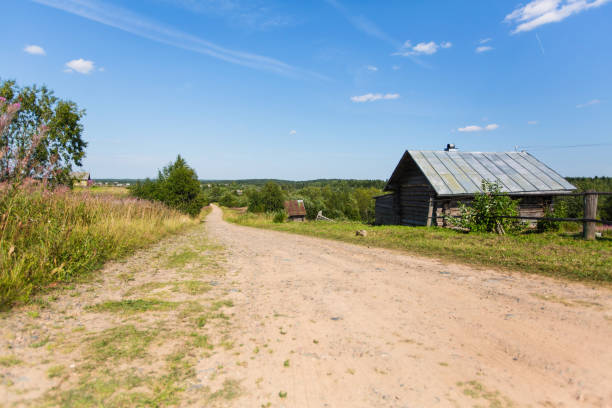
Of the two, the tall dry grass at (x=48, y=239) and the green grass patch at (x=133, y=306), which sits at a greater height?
the tall dry grass at (x=48, y=239)

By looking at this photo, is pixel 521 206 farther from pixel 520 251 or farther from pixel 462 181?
pixel 520 251

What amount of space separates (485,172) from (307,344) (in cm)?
1612

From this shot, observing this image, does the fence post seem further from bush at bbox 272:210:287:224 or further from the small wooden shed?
the small wooden shed

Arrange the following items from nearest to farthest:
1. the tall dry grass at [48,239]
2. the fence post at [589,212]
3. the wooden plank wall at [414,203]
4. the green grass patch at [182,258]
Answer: the tall dry grass at [48,239], the green grass patch at [182,258], the fence post at [589,212], the wooden plank wall at [414,203]

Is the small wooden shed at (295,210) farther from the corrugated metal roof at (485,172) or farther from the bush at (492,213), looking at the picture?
the bush at (492,213)

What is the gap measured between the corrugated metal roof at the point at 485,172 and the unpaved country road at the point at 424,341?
33.9 ft

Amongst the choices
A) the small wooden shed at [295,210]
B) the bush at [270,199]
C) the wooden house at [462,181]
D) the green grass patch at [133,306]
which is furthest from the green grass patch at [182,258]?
the small wooden shed at [295,210]

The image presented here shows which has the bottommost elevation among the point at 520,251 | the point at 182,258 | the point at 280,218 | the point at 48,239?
the point at 280,218

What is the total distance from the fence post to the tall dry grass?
1258cm

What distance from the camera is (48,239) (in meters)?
4.36

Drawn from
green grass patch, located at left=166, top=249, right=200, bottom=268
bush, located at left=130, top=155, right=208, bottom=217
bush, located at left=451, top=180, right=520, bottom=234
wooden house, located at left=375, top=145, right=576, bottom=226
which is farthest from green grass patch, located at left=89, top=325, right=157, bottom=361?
bush, located at left=130, top=155, right=208, bottom=217

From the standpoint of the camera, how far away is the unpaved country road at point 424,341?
2.28 meters

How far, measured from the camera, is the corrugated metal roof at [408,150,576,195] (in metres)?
14.7

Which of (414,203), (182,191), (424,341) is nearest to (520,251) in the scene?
(424,341)
